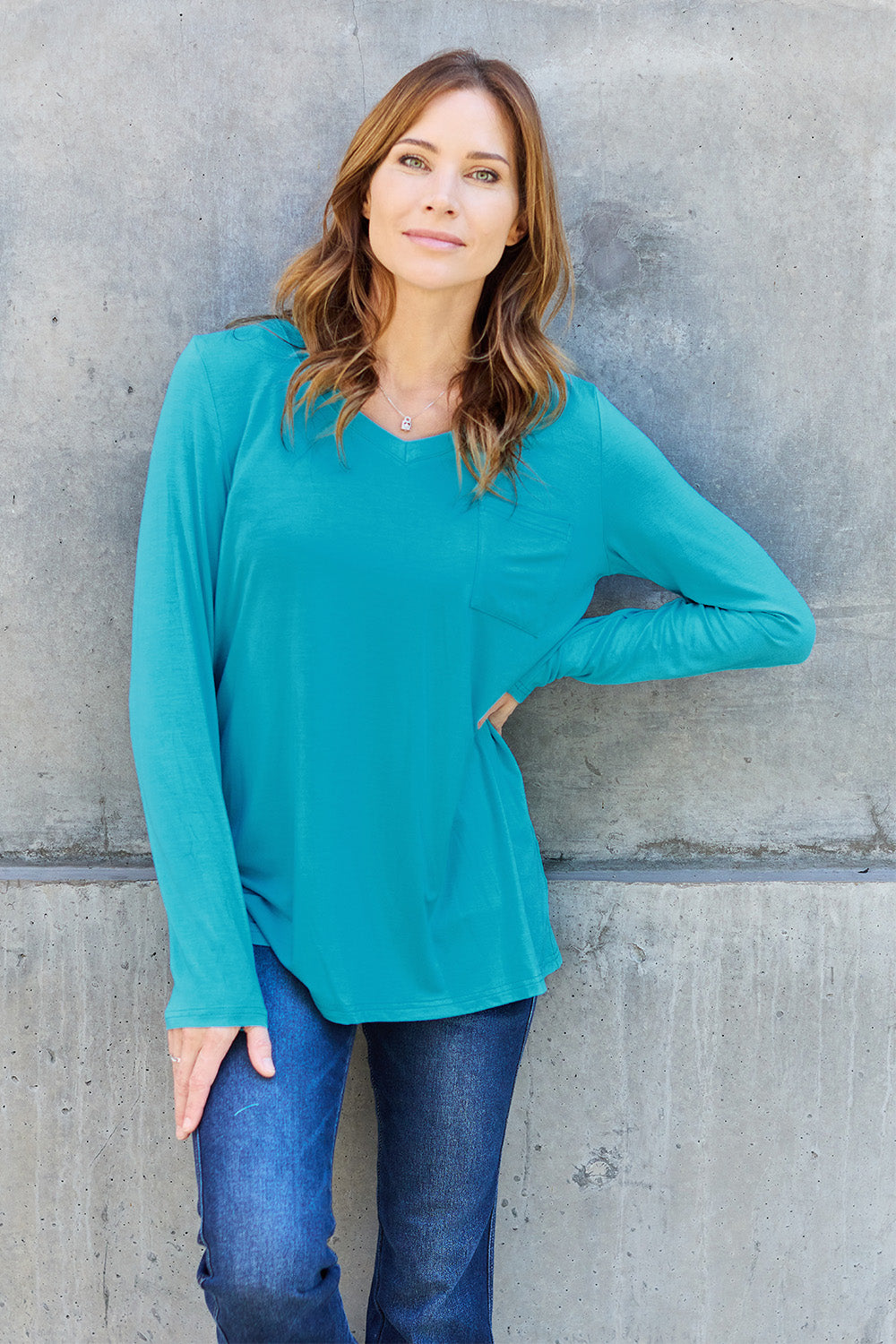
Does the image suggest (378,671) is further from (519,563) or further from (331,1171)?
(331,1171)

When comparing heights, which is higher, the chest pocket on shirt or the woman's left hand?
the chest pocket on shirt

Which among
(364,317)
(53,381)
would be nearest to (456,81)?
(364,317)

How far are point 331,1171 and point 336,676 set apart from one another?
0.82 m

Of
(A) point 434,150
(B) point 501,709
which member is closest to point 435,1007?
(B) point 501,709

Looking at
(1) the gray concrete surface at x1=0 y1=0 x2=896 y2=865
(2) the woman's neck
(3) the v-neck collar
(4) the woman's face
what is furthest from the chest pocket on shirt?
(1) the gray concrete surface at x1=0 y1=0 x2=896 y2=865

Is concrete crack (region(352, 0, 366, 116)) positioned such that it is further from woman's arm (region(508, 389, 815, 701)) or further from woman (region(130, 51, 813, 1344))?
woman's arm (region(508, 389, 815, 701))

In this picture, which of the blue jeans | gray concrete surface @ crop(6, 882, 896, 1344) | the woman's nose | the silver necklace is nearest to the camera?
the blue jeans

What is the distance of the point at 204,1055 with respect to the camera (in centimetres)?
150

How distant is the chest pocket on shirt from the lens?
163 cm

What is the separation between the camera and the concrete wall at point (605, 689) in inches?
81.5

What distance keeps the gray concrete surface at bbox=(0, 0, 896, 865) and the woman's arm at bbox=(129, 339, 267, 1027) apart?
2.22 ft

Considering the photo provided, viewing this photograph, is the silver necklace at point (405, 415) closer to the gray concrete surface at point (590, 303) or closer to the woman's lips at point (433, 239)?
the woman's lips at point (433, 239)

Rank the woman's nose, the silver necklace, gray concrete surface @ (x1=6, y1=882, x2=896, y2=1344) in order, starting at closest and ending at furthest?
the woman's nose, the silver necklace, gray concrete surface @ (x1=6, y1=882, x2=896, y2=1344)

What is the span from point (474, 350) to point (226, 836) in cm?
91
